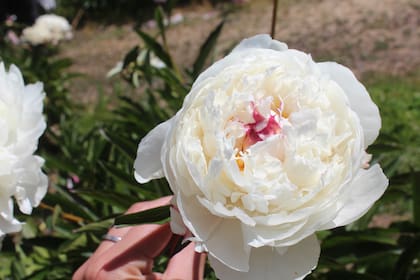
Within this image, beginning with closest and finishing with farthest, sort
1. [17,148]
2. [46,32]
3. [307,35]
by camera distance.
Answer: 1. [17,148]
2. [46,32]
3. [307,35]

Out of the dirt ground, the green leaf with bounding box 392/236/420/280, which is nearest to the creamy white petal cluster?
the dirt ground

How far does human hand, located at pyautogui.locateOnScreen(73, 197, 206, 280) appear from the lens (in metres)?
0.92

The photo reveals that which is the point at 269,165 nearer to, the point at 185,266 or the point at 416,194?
the point at 185,266

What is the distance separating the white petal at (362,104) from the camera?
2.34 feet

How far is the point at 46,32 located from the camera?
11.2 ft

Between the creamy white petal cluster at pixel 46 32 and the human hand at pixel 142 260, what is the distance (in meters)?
2.60

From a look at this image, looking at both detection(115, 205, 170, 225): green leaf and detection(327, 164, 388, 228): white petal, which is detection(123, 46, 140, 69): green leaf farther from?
detection(327, 164, 388, 228): white petal

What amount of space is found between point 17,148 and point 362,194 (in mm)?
614

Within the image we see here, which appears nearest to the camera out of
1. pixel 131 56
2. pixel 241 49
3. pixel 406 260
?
pixel 241 49

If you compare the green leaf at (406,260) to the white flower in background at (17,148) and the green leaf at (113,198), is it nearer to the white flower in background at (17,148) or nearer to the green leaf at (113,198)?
the green leaf at (113,198)

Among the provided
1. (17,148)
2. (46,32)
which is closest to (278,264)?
(17,148)

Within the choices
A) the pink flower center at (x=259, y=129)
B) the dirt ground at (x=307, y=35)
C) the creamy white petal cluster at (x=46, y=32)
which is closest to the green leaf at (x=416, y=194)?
the pink flower center at (x=259, y=129)

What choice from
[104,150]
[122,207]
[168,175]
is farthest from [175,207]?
[104,150]

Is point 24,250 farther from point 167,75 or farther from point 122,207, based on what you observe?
point 167,75
